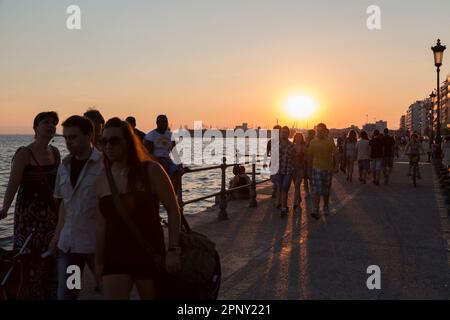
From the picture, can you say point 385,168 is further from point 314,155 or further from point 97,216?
point 97,216

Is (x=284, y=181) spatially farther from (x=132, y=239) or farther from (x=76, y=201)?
(x=132, y=239)

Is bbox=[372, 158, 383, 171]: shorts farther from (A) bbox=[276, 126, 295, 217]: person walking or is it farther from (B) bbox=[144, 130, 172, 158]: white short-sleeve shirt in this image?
(B) bbox=[144, 130, 172, 158]: white short-sleeve shirt

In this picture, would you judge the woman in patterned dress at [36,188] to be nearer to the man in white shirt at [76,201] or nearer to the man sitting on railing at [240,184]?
the man in white shirt at [76,201]

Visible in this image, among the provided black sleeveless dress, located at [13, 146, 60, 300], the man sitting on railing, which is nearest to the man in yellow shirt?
the man sitting on railing

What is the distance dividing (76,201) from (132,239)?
0.79 m

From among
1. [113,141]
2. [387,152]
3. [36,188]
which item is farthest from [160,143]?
[387,152]

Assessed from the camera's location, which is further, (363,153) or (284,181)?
(363,153)

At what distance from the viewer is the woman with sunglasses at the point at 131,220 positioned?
133 inches

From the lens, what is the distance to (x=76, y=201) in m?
3.95

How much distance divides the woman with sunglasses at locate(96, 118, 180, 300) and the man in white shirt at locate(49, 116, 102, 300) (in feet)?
1.48

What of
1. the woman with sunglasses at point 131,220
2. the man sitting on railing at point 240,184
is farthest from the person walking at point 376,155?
the woman with sunglasses at point 131,220

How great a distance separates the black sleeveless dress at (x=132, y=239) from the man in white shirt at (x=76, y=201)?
0.48 m
